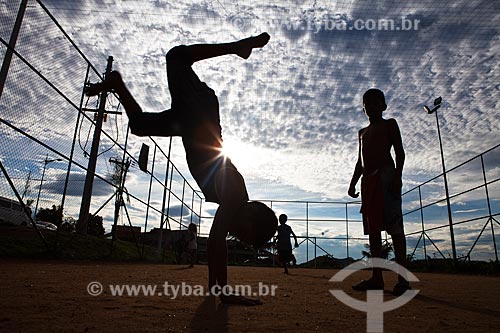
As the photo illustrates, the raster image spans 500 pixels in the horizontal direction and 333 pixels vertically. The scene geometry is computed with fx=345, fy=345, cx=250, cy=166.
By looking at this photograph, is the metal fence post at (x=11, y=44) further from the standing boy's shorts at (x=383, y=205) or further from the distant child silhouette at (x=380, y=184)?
the standing boy's shorts at (x=383, y=205)

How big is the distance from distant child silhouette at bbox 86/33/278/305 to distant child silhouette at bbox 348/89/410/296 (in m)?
1.40

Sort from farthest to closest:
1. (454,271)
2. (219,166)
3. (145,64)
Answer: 1. (454,271)
2. (145,64)
3. (219,166)

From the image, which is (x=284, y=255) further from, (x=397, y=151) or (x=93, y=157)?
(x=397, y=151)

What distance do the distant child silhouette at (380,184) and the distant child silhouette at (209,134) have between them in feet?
4.61

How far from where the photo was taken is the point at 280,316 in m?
1.67

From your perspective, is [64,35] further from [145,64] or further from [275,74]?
[275,74]

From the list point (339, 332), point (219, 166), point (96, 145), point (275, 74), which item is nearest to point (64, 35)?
point (96, 145)

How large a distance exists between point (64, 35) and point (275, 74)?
438cm

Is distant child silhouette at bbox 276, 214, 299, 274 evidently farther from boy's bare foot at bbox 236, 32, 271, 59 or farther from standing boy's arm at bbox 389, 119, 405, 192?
boy's bare foot at bbox 236, 32, 271, 59

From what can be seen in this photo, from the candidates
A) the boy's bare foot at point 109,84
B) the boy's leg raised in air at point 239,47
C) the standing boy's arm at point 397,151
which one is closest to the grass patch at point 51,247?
the boy's bare foot at point 109,84

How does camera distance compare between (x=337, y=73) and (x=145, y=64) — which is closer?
(x=145, y=64)

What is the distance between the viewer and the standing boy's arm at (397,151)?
3.04 m

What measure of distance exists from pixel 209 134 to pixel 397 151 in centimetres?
186

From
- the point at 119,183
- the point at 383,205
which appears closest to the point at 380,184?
the point at 383,205
